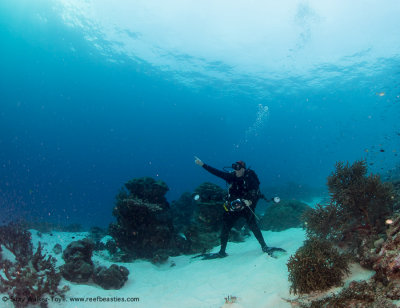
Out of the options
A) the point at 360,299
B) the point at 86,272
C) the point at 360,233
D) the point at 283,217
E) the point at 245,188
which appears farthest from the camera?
the point at 283,217

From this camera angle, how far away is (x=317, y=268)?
4.47 meters

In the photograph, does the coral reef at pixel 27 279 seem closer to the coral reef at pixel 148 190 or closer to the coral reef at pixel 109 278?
the coral reef at pixel 109 278

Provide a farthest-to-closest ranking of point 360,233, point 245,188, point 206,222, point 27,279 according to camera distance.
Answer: point 206,222
point 245,188
point 360,233
point 27,279

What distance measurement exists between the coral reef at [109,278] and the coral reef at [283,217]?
29.4ft

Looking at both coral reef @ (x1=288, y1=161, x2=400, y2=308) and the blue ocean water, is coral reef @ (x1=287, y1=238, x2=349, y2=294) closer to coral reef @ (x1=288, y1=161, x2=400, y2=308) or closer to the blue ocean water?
coral reef @ (x1=288, y1=161, x2=400, y2=308)

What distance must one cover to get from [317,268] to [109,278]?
5680 mm

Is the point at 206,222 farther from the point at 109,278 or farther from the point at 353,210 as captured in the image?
the point at 353,210

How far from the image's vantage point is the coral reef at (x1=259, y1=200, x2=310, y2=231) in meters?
12.6

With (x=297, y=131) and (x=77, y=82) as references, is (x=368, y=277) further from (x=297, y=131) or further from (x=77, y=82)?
(x=297, y=131)

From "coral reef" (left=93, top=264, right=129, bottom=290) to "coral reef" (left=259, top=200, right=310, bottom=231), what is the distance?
897cm

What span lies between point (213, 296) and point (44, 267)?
4.83m

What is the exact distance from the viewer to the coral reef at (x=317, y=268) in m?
4.33

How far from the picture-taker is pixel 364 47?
2600 centimetres

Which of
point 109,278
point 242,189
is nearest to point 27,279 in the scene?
point 109,278
